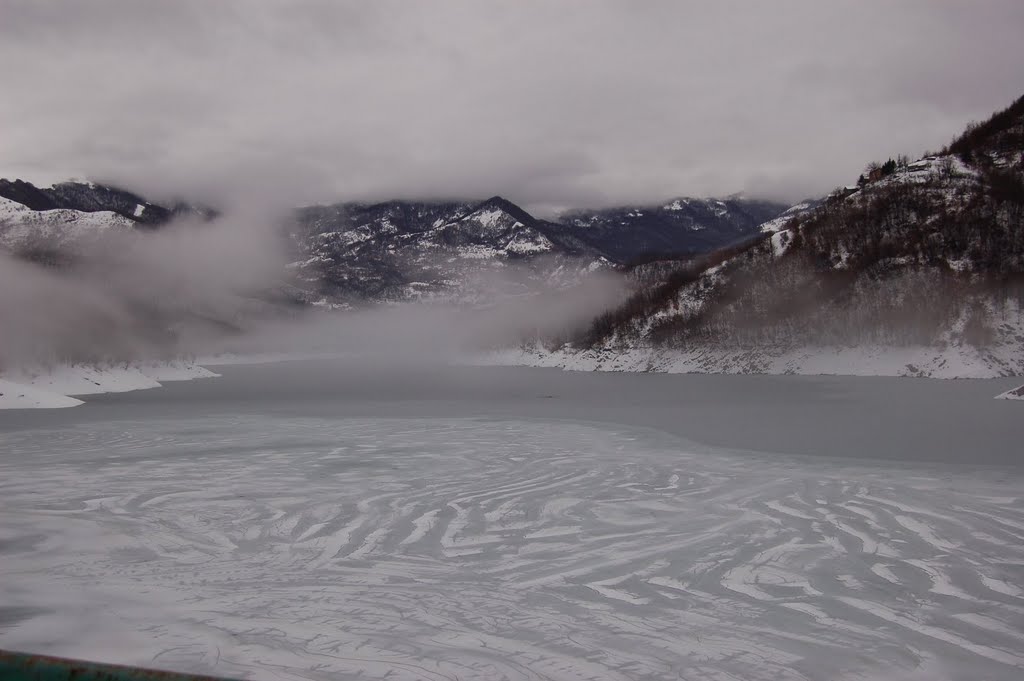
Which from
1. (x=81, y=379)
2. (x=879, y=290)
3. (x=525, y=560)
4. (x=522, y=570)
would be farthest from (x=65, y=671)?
(x=879, y=290)

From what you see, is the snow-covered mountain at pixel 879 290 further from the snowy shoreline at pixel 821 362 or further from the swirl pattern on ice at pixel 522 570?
the swirl pattern on ice at pixel 522 570

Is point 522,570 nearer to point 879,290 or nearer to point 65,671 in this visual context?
point 65,671

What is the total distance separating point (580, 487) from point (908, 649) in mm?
11810

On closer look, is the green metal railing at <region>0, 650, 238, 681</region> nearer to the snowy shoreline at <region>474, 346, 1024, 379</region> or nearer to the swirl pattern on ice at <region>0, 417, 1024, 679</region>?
the swirl pattern on ice at <region>0, 417, 1024, 679</region>

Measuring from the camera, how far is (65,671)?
11.1 ft

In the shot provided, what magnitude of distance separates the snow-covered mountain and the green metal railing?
388 feet

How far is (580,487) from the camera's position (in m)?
19.4

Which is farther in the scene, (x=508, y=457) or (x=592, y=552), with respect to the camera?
(x=508, y=457)

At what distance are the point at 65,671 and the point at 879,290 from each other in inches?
5851

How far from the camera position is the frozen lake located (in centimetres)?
786

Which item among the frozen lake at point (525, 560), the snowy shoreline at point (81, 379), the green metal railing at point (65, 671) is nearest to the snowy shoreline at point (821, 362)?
the frozen lake at point (525, 560)

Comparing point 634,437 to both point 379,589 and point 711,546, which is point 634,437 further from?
point 379,589

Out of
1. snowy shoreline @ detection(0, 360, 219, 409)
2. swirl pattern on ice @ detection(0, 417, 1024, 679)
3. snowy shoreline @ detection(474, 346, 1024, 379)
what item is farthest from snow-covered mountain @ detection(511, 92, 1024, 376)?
swirl pattern on ice @ detection(0, 417, 1024, 679)

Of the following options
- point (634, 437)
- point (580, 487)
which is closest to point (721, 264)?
point (634, 437)
